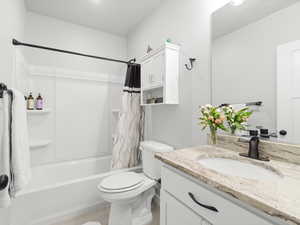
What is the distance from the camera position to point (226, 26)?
1.22 m

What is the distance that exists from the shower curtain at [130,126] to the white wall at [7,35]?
3.82 feet

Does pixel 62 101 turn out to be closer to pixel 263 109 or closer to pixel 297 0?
pixel 263 109

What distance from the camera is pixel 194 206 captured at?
2.28 feet

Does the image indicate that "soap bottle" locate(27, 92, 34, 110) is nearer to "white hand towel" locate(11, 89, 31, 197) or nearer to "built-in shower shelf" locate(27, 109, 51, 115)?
"built-in shower shelf" locate(27, 109, 51, 115)

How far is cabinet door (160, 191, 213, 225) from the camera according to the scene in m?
0.69

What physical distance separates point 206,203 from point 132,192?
0.91m

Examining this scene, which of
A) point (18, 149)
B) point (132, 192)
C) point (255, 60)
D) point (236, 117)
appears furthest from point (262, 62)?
point (18, 149)

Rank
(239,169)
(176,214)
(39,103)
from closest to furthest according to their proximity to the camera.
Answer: (176,214)
(239,169)
(39,103)

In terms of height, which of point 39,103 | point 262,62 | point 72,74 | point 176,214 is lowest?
point 176,214

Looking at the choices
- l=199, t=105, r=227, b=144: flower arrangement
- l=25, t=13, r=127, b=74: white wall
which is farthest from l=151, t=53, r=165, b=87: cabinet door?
l=25, t=13, r=127, b=74: white wall

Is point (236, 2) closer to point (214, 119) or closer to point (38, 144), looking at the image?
point (214, 119)

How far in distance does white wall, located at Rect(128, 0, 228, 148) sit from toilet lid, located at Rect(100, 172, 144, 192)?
1.84 ft

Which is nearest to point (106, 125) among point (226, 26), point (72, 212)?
point (72, 212)

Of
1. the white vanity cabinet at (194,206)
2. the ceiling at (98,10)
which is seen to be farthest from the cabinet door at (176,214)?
the ceiling at (98,10)
